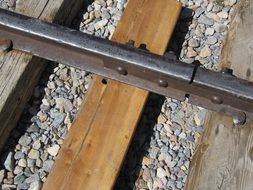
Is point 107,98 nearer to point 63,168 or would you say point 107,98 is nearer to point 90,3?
point 63,168

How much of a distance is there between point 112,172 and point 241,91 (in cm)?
81

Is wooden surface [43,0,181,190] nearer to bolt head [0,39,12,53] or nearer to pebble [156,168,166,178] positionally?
pebble [156,168,166,178]

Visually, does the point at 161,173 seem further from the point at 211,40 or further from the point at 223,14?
the point at 223,14

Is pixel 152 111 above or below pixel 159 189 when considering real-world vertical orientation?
above

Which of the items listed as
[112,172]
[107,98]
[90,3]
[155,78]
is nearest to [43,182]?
[112,172]

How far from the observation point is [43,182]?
130 inches

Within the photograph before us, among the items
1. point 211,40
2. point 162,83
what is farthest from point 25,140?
point 211,40

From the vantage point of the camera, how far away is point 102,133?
3391 millimetres

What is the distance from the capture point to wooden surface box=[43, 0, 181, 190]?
10.5 ft

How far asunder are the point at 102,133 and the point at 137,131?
0.30 metres

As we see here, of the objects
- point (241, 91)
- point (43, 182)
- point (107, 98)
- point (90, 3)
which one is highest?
point (90, 3)

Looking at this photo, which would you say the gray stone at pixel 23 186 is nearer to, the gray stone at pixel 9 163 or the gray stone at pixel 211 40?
the gray stone at pixel 9 163

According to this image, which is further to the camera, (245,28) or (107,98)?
(245,28)

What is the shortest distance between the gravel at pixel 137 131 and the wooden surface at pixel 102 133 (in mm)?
155
